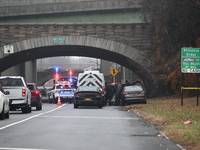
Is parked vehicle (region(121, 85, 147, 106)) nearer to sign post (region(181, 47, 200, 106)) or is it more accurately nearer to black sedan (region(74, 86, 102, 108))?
black sedan (region(74, 86, 102, 108))

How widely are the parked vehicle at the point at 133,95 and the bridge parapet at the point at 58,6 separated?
1546 cm

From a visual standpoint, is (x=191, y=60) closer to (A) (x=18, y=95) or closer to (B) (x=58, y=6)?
(A) (x=18, y=95)

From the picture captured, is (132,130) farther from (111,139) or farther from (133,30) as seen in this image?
(133,30)

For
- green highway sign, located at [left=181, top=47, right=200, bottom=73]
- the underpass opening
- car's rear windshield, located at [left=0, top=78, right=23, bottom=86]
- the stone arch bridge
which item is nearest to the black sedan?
green highway sign, located at [left=181, top=47, right=200, bottom=73]

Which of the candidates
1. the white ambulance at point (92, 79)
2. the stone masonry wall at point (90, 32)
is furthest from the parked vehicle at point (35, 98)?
the stone masonry wall at point (90, 32)

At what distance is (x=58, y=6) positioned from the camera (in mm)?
50531

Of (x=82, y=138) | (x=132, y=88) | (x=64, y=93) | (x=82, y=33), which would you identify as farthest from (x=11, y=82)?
(x=82, y=33)

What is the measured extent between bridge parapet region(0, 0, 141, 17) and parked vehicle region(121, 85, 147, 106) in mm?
15460

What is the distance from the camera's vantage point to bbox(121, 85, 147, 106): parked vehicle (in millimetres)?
35219

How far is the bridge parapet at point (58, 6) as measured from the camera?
165 feet

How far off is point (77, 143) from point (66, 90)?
112 ft

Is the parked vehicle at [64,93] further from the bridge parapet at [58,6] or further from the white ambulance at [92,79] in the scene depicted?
Result: the bridge parapet at [58,6]

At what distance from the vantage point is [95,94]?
34344 millimetres

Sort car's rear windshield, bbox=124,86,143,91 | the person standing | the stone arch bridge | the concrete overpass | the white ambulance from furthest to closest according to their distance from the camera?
the stone arch bridge, the concrete overpass, the white ambulance, the person standing, car's rear windshield, bbox=124,86,143,91
